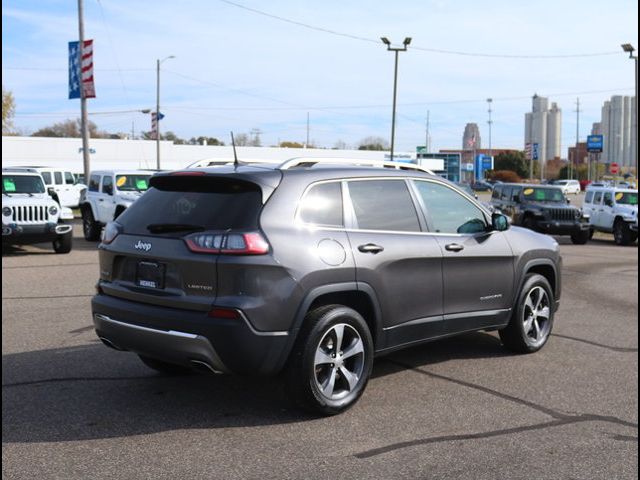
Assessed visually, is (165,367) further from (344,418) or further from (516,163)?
(516,163)

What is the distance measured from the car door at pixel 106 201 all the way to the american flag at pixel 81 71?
33.7 feet

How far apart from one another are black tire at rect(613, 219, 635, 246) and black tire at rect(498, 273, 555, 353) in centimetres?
1727

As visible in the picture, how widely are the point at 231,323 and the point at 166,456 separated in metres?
0.90

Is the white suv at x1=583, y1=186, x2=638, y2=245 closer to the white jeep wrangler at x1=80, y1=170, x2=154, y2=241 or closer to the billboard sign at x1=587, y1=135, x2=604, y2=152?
the white jeep wrangler at x1=80, y1=170, x2=154, y2=241

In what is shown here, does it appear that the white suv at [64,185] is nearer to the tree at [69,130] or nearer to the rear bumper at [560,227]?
the rear bumper at [560,227]

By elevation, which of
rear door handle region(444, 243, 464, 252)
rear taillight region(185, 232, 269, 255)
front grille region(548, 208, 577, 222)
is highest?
rear taillight region(185, 232, 269, 255)

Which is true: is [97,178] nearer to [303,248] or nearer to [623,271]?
[623,271]

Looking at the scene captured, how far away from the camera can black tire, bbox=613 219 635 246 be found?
2311cm

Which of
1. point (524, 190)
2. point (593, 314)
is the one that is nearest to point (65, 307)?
point (593, 314)

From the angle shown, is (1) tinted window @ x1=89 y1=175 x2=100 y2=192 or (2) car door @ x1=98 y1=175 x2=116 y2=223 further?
(1) tinted window @ x1=89 y1=175 x2=100 y2=192

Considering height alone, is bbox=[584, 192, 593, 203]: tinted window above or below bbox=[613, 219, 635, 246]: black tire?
above

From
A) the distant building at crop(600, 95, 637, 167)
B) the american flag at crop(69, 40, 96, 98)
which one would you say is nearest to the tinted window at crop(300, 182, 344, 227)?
the american flag at crop(69, 40, 96, 98)

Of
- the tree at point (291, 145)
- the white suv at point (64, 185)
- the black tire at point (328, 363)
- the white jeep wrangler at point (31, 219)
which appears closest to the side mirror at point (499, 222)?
the black tire at point (328, 363)

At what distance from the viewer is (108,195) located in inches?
762
